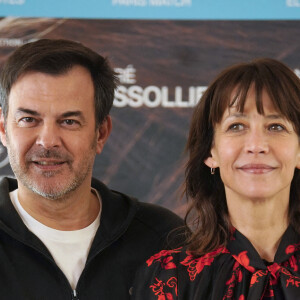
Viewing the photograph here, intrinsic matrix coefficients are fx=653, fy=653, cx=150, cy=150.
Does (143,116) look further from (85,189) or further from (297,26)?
(85,189)

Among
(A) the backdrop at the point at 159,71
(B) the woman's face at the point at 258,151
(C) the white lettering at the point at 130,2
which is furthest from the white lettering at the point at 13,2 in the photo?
(B) the woman's face at the point at 258,151

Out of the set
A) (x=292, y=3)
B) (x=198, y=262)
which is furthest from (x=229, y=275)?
(x=292, y=3)

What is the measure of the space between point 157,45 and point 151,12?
6.6 inches

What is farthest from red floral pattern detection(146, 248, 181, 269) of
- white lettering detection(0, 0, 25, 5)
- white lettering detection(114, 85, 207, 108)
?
white lettering detection(0, 0, 25, 5)

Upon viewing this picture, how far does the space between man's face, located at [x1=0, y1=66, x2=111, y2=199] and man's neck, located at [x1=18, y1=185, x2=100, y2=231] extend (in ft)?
0.10

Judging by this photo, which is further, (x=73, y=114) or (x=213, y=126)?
(x=73, y=114)

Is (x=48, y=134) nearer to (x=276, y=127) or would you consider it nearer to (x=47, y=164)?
(x=47, y=164)

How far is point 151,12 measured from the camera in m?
3.30

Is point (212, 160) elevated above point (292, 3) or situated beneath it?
situated beneath

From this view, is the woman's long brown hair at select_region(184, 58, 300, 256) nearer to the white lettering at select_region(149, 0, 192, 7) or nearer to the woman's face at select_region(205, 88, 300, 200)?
the woman's face at select_region(205, 88, 300, 200)

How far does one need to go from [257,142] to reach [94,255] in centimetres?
62

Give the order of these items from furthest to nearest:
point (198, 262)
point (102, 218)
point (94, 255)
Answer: point (102, 218), point (94, 255), point (198, 262)

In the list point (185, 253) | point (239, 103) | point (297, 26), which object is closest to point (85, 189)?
point (185, 253)

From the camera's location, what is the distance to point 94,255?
2.01 metres
